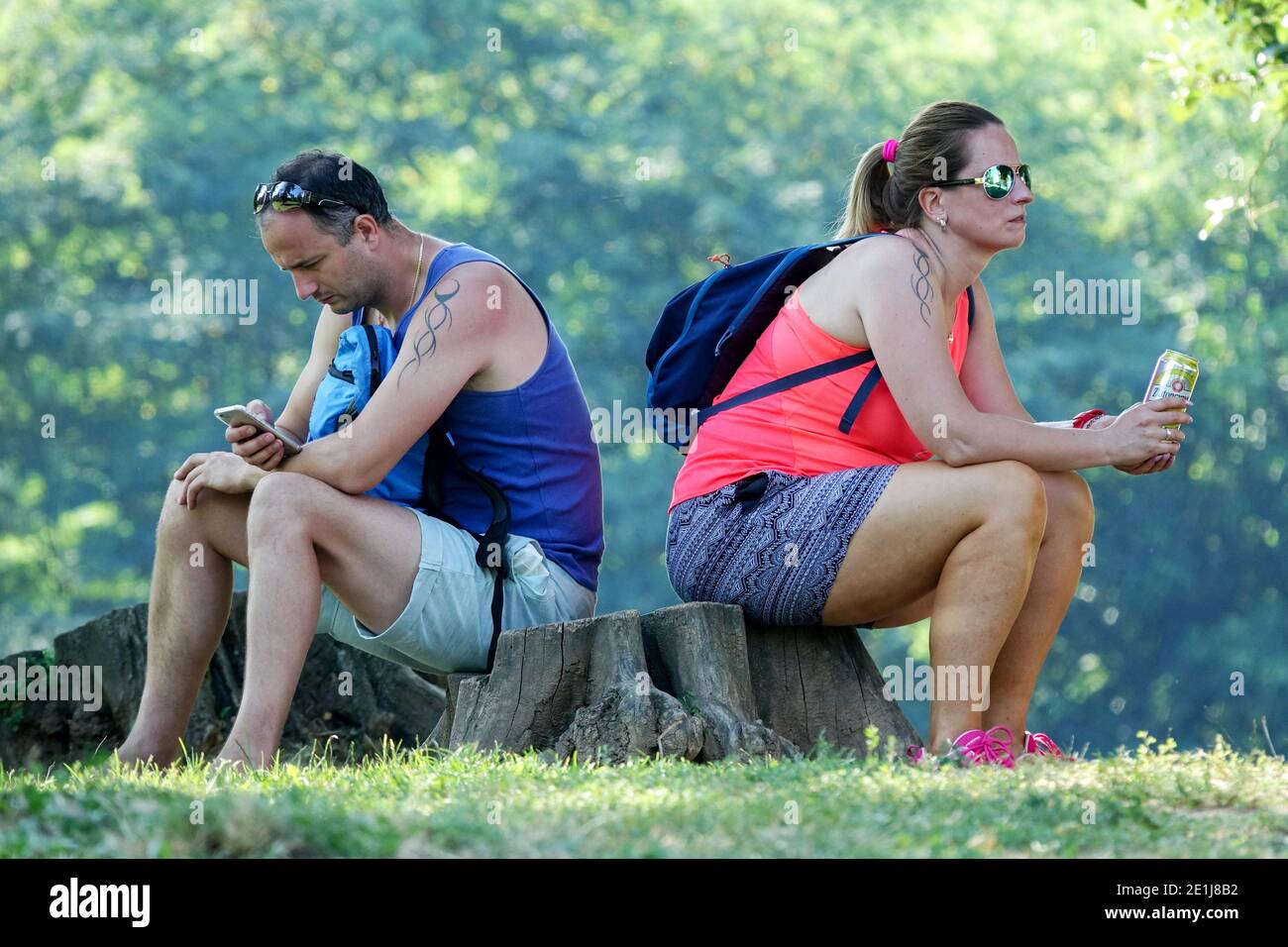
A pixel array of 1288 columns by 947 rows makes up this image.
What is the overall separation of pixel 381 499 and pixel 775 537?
1089mm

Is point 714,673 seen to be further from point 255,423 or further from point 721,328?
point 255,423

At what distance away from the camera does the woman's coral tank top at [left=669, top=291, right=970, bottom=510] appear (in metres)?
4.79

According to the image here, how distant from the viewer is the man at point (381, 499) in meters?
4.60

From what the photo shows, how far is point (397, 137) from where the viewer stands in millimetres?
24766

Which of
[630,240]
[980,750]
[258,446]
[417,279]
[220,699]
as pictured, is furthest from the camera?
[630,240]

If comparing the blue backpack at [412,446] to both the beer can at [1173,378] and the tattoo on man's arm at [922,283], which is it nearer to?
the tattoo on man's arm at [922,283]

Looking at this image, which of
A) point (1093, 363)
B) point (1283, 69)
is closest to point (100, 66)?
point (1093, 363)

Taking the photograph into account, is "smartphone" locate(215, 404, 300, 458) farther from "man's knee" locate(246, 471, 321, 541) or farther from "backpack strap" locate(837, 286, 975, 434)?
"backpack strap" locate(837, 286, 975, 434)

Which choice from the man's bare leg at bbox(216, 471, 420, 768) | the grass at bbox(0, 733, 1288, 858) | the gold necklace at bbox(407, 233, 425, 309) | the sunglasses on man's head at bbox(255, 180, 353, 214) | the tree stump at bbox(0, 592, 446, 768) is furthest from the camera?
the tree stump at bbox(0, 592, 446, 768)

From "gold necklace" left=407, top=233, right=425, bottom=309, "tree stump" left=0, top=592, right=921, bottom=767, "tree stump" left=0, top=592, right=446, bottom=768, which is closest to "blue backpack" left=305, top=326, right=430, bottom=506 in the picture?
"gold necklace" left=407, top=233, right=425, bottom=309

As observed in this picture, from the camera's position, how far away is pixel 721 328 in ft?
16.2

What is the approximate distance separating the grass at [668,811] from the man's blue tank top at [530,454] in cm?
85

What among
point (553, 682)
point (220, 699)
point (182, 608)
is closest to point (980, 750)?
point (553, 682)

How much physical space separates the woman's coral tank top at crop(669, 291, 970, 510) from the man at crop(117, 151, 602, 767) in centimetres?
47
